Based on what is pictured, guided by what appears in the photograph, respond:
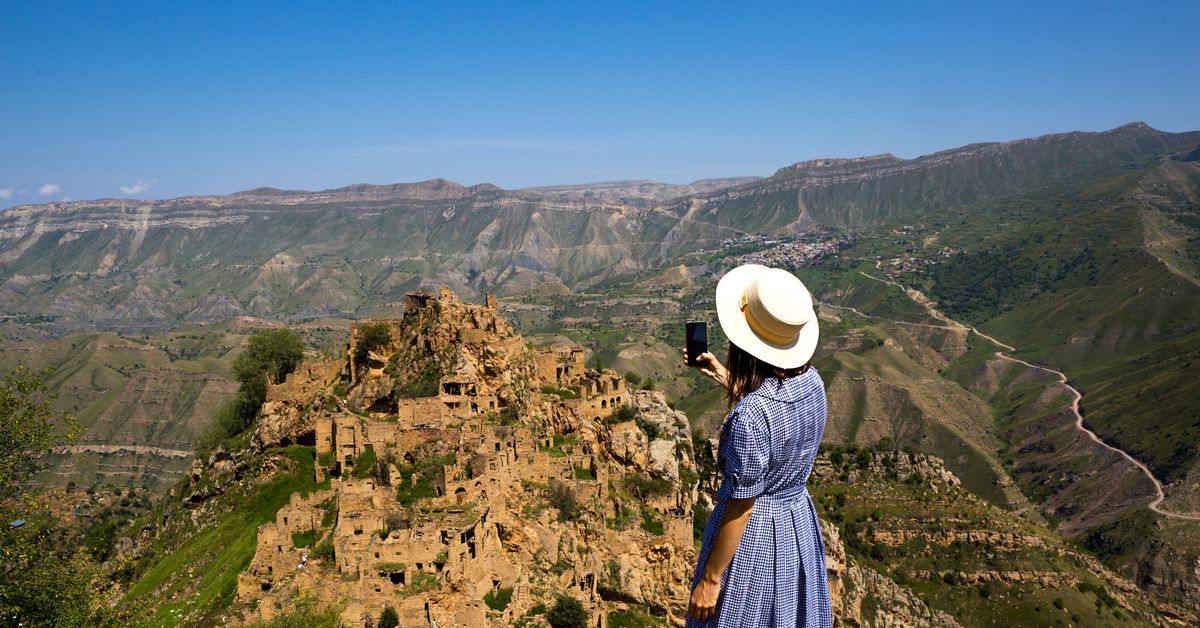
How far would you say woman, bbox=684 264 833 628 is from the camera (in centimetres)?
537

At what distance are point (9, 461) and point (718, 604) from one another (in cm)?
2354

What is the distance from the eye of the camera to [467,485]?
95.5 ft

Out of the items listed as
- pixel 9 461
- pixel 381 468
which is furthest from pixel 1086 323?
pixel 9 461

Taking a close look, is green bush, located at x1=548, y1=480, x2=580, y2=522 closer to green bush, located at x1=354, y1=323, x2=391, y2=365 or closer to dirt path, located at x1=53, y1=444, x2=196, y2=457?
green bush, located at x1=354, y1=323, x2=391, y2=365

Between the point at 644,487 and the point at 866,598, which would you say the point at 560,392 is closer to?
the point at 644,487

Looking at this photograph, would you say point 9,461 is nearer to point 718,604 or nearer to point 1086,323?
point 718,604

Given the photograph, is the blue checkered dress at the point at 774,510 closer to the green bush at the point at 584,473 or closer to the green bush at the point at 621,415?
the green bush at the point at 584,473

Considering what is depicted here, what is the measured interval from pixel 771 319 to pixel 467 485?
25.5 m

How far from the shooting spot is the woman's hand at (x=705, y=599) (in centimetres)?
→ 576

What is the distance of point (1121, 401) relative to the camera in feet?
425

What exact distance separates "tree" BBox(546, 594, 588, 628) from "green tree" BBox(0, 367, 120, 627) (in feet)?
44.6

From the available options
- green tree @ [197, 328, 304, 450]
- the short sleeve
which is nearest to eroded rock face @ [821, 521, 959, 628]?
the short sleeve

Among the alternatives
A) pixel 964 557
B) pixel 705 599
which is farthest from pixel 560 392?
pixel 705 599

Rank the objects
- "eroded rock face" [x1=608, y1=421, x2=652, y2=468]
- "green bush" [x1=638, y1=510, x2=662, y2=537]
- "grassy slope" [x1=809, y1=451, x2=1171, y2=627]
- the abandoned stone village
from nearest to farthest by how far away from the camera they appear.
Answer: the abandoned stone village → "green bush" [x1=638, y1=510, x2=662, y2=537] → "eroded rock face" [x1=608, y1=421, x2=652, y2=468] → "grassy slope" [x1=809, y1=451, x2=1171, y2=627]
